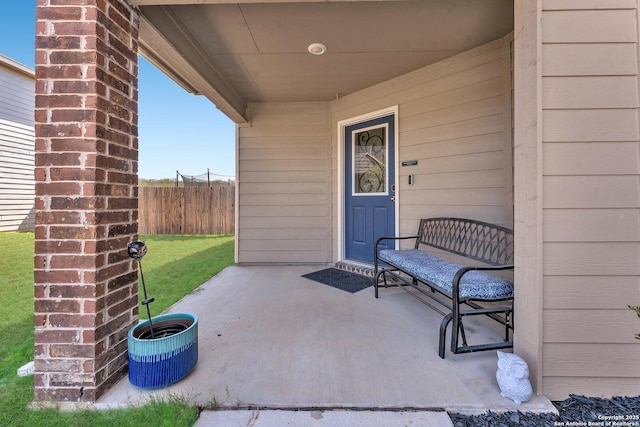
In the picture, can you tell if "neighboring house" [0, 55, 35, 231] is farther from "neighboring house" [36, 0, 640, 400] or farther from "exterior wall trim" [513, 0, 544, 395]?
"exterior wall trim" [513, 0, 544, 395]

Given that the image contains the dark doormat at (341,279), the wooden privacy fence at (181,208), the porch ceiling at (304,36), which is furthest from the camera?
the wooden privacy fence at (181,208)

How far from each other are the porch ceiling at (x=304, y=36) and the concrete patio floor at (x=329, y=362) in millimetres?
2120

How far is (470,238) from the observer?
251 centimetres

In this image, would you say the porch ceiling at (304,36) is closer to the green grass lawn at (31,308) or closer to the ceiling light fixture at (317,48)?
the ceiling light fixture at (317,48)

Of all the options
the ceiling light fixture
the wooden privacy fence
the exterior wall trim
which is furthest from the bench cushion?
the wooden privacy fence

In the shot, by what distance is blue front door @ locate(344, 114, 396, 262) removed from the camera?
3467 mm

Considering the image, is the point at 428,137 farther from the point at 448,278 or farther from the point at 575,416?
the point at 575,416

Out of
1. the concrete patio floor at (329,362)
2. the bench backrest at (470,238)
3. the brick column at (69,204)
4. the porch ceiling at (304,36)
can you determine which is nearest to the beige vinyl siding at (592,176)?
the concrete patio floor at (329,362)

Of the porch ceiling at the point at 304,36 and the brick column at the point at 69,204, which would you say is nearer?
the brick column at the point at 69,204

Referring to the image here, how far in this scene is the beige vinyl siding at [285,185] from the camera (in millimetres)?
4086

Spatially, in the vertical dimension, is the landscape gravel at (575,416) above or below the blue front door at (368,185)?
below

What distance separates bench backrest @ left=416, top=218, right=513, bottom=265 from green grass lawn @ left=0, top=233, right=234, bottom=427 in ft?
7.58

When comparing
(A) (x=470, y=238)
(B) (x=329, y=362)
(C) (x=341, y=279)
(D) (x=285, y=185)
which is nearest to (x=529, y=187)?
(A) (x=470, y=238)

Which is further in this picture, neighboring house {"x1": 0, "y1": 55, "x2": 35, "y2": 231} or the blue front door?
neighboring house {"x1": 0, "y1": 55, "x2": 35, "y2": 231}
